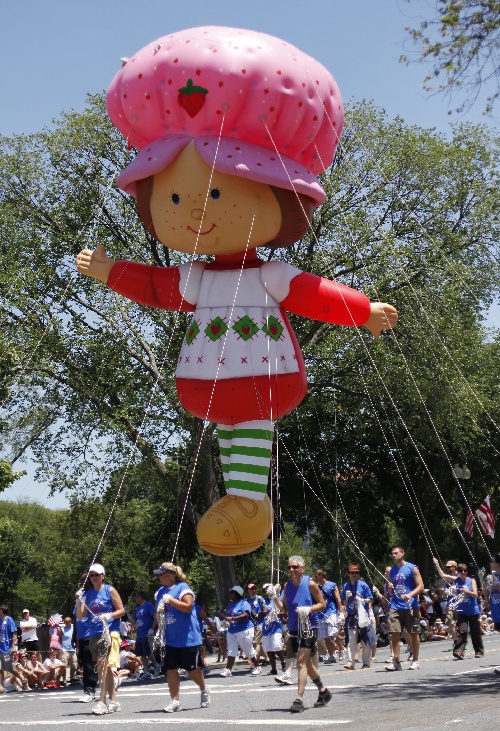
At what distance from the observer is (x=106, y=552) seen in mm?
48125

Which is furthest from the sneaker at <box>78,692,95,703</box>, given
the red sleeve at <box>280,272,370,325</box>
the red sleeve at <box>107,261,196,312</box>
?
the red sleeve at <box>280,272,370,325</box>

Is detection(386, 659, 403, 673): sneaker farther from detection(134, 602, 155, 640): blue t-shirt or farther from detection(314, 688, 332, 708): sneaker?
→ detection(134, 602, 155, 640): blue t-shirt

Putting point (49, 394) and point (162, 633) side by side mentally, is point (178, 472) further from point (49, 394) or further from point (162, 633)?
point (162, 633)

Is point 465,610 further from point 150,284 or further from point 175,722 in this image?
point 150,284

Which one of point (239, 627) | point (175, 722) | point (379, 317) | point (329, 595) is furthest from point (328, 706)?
point (329, 595)

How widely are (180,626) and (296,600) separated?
1230 millimetres

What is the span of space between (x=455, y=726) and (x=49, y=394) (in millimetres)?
16282

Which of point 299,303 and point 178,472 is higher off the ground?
point 178,472

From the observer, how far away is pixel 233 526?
916cm

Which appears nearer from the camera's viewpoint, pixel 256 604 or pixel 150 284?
pixel 150 284

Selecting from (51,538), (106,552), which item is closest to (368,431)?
(106,552)

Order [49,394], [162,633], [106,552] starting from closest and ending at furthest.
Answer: [162,633], [49,394], [106,552]

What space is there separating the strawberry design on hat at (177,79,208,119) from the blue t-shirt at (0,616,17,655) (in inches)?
397

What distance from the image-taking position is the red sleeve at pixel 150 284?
1003 centimetres
